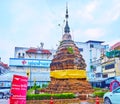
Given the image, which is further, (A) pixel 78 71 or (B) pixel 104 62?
(B) pixel 104 62

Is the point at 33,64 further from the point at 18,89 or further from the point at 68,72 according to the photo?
the point at 18,89

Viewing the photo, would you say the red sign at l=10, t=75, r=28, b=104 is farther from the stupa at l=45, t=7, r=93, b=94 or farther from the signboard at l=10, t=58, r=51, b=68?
the signboard at l=10, t=58, r=51, b=68

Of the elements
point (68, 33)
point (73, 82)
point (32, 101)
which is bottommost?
point (32, 101)

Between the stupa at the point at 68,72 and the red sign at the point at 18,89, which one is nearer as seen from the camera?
the red sign at the point at 18,89

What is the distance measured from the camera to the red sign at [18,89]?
8.86 m

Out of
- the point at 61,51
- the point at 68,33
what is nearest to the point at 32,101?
the point at 61,51

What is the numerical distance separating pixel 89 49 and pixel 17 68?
23.8 m

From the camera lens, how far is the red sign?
349 inches

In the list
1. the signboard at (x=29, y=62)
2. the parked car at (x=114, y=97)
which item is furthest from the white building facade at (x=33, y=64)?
the parked car at (x=114, y=97)

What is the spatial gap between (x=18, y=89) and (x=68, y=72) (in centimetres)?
2301

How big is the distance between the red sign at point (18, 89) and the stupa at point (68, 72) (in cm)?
2135

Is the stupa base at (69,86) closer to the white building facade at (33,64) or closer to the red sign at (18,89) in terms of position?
the red sign at (18,89)

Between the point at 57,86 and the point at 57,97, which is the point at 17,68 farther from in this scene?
the point at 57,97

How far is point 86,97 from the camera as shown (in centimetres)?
2869
